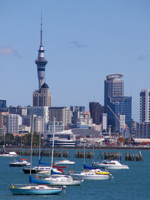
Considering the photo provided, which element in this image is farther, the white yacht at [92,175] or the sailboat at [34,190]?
the white yacht at [92,175]

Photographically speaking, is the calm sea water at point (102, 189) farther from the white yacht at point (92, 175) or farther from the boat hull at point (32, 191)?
the white yacht at point (92, 175)

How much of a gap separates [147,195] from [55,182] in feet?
39.3

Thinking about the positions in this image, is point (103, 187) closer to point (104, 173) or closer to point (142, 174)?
point (104, 173)

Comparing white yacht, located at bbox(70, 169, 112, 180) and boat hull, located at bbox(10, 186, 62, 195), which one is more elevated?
white yacht, located at bbox(70, 169, 112, 180)

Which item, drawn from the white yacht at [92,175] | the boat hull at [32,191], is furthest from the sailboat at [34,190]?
the white yacht at [92,175]

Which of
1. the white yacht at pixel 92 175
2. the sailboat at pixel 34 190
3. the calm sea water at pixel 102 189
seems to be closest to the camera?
the sailboat at pixel 34 190

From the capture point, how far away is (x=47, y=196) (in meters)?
72.2

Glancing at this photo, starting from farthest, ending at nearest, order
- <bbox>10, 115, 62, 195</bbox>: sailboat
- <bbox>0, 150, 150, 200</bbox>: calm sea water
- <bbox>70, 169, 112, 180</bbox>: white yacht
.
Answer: <bbox>70, 169, 112, 180</bbox>: white yacht → <bbox>0, 150, 150, 200</bbox>: calm sea water → <bbox>10, 115, 62, 195</bbox>: sailboat

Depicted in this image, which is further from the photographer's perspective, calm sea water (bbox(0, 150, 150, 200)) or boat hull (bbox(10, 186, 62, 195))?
calm sea water (bbox(0, 150, 150, 200))

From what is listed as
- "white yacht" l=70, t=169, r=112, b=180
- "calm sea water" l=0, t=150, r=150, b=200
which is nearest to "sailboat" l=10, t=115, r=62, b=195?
"calm sea water" l=0, t=150, r=150, b=200

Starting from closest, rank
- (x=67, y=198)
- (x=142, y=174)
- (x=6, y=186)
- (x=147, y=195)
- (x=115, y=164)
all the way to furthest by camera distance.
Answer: (x=67, y=198) → (x=147, y=195) → (x=6, y=186) → (x=142, y=174) → (x=115, y=164)

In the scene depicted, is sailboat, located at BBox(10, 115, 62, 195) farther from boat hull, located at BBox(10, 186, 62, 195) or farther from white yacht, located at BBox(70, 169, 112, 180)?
white yacht, located at BBox(70, 169, 112, 180)

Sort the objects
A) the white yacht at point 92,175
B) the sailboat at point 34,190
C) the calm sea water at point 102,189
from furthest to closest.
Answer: the white yacht at point 92,175
the calm sea water at point 102,189
the sailboat at point 34,190

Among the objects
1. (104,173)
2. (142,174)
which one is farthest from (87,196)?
(142,174)
